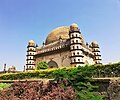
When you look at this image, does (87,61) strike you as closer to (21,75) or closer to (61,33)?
(61,33)

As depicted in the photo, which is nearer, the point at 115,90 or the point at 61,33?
the point at 115,90

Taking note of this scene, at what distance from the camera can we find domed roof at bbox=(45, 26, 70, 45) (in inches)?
1323

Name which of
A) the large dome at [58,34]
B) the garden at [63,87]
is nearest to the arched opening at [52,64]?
the large dome at [58,34]

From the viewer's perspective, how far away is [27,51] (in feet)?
112

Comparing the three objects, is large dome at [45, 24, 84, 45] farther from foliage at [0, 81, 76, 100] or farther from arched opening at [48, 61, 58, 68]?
foliage at [0, 81, 76, 100]

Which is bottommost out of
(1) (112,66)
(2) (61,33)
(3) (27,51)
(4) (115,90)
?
(4) (115,90)

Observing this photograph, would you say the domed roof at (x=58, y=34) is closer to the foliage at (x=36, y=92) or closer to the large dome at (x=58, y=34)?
the large dome at (x=58, y=34)

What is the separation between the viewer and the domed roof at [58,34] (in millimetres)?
33594

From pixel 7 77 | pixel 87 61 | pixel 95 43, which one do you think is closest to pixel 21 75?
pixel 7 77

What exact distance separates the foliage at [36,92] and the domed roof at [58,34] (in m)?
26.5

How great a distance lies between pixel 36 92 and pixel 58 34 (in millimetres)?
28320

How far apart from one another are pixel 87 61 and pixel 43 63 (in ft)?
26.8

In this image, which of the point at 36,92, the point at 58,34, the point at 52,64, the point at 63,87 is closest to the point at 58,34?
the point at 58,34

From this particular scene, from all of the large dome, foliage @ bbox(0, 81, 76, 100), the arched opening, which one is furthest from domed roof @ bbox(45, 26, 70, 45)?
foliage @ bbox(0, 81, 76, 100)
